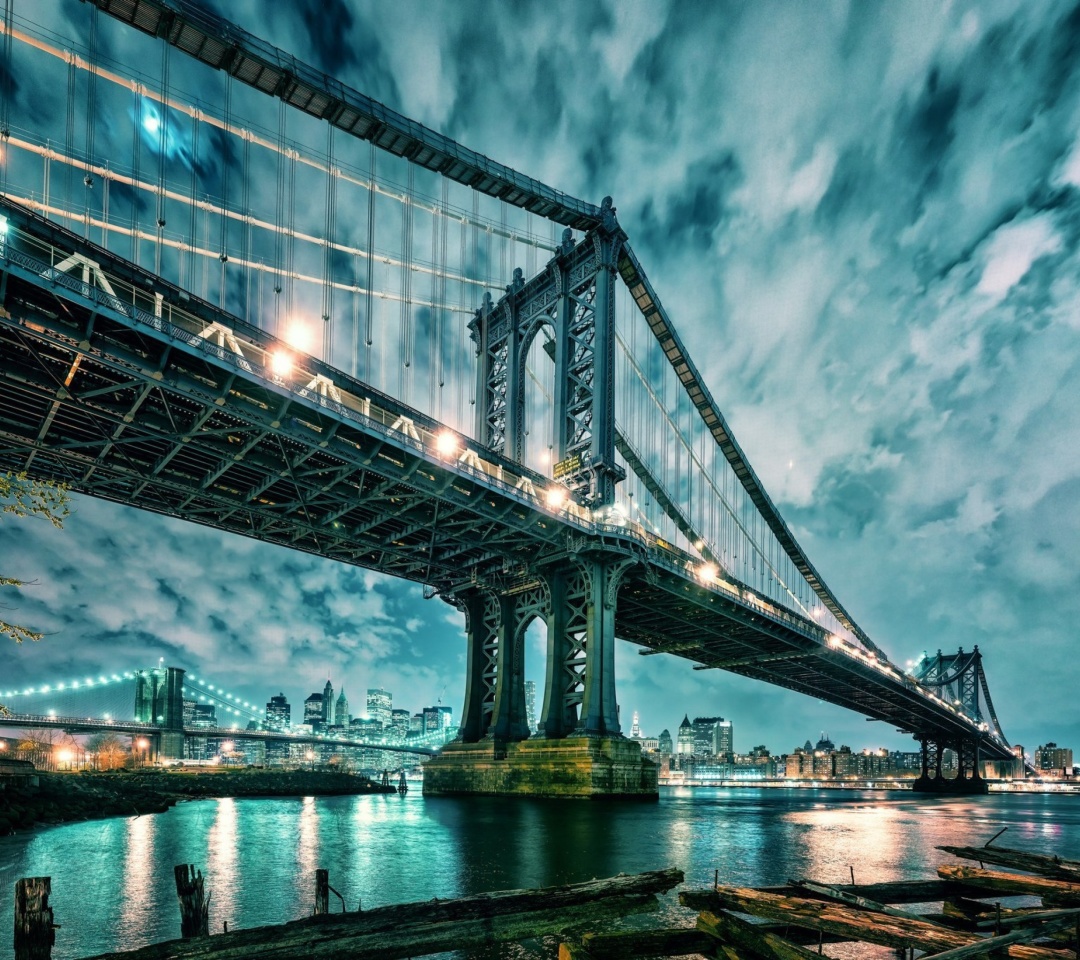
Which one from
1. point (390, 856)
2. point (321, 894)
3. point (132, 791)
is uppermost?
point (321, 894)

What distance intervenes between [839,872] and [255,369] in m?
26.4

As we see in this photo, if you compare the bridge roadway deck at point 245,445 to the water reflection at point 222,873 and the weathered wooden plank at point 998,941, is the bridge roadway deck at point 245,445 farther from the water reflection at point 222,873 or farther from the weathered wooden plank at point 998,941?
the weathered wooden plank at point 998,941

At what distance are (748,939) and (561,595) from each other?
41.9 meters

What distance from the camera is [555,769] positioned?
141 feet

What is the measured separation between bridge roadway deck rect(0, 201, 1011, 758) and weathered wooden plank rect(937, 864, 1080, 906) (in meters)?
27.4

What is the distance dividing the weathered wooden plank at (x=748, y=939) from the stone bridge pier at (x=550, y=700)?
116 feet

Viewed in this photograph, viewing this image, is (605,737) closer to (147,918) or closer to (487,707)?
(487,707)

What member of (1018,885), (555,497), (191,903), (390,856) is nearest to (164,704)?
(555,497)

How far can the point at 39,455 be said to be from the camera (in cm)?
3512

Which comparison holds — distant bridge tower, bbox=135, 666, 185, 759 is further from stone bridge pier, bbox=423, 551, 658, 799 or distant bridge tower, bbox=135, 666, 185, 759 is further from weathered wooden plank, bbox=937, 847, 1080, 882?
weathered wooden plank, bbox=937, 847, 1080, 882

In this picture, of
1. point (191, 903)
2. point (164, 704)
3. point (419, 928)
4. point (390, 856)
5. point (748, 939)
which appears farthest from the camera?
point (164, 704)

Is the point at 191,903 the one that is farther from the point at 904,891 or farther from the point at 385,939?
the point at 904,891

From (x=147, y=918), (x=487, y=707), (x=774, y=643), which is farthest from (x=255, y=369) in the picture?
(x=774, y=643)

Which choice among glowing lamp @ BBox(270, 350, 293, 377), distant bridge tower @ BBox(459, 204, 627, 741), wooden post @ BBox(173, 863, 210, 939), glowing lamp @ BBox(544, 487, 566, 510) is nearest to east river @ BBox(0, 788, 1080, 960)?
wooden post @ BBox(173, 863, 210, 939)
